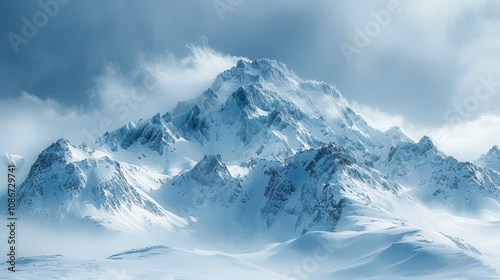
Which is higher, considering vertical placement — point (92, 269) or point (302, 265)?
point (302, 265)

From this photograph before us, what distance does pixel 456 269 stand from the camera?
94.8m

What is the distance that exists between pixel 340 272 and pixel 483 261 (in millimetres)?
29130

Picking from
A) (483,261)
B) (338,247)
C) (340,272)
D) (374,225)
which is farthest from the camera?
(374,225)

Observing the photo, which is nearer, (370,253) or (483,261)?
(483,261)

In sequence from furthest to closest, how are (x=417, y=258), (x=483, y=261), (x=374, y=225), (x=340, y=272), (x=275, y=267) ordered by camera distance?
(x=374, y=225) → (x=275, y=267) → (x=340, y=272) → (x=417, y=258) → (x=483, y=261)

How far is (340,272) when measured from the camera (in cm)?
11244

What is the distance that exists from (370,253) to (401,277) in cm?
3098

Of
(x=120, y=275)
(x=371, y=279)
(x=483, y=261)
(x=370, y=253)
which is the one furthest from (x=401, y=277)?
(x=120, y=275)

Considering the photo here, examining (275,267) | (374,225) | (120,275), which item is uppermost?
(374,225)

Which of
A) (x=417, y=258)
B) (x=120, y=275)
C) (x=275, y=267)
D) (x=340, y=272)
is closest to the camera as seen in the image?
(x=120, y=275)

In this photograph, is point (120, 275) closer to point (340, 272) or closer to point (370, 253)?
point (340, 272)

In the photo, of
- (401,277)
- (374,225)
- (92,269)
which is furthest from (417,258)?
(374,225)

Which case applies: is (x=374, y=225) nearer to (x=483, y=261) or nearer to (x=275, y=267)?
(x=275, y=267)

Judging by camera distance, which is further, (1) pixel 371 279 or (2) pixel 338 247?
(2) pixel 338 247
